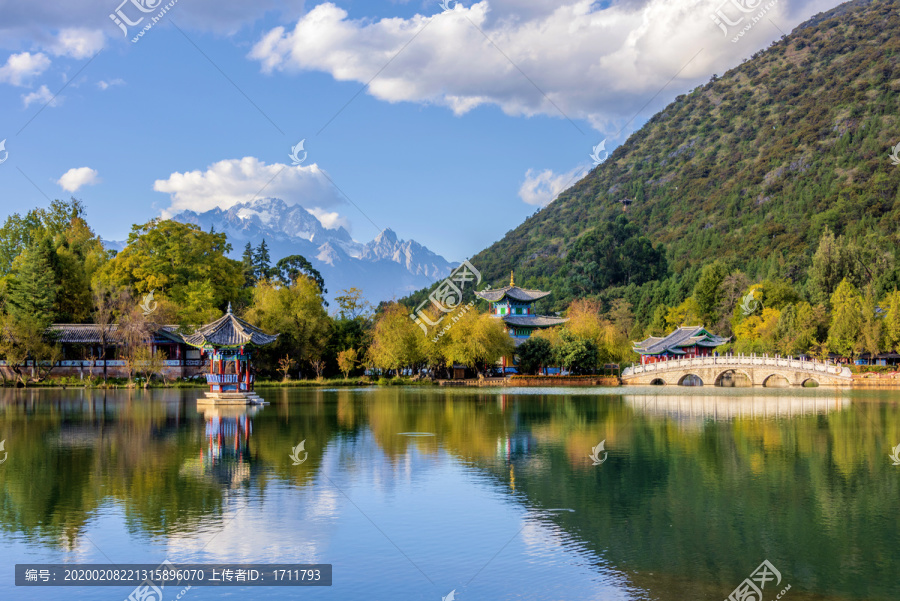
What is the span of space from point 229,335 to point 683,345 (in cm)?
3367

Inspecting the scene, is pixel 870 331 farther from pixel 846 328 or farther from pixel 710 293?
pixel 710 293

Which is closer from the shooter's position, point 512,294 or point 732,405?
point 732,405

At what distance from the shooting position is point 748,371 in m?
47.1

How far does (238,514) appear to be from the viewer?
11555 millimetres

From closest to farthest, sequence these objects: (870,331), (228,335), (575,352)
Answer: (228,335), (870,331), (575,352)

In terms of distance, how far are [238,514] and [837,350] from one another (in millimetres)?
47057

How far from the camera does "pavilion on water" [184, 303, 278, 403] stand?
103 feet

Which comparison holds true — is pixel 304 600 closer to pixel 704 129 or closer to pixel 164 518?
pixel 164 518

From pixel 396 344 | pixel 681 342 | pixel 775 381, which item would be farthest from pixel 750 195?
pixel 396 344

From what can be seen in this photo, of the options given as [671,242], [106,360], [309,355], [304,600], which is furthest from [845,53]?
[304,600]

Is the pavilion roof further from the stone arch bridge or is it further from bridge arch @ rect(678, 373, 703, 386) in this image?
bridge arch @ rect(678, 373, 703, 386)

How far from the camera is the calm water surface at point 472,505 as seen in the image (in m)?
9.02

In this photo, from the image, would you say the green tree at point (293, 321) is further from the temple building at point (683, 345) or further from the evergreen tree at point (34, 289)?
the temple building at point (683, 345)

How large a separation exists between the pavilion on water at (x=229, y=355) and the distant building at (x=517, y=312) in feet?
87.4
